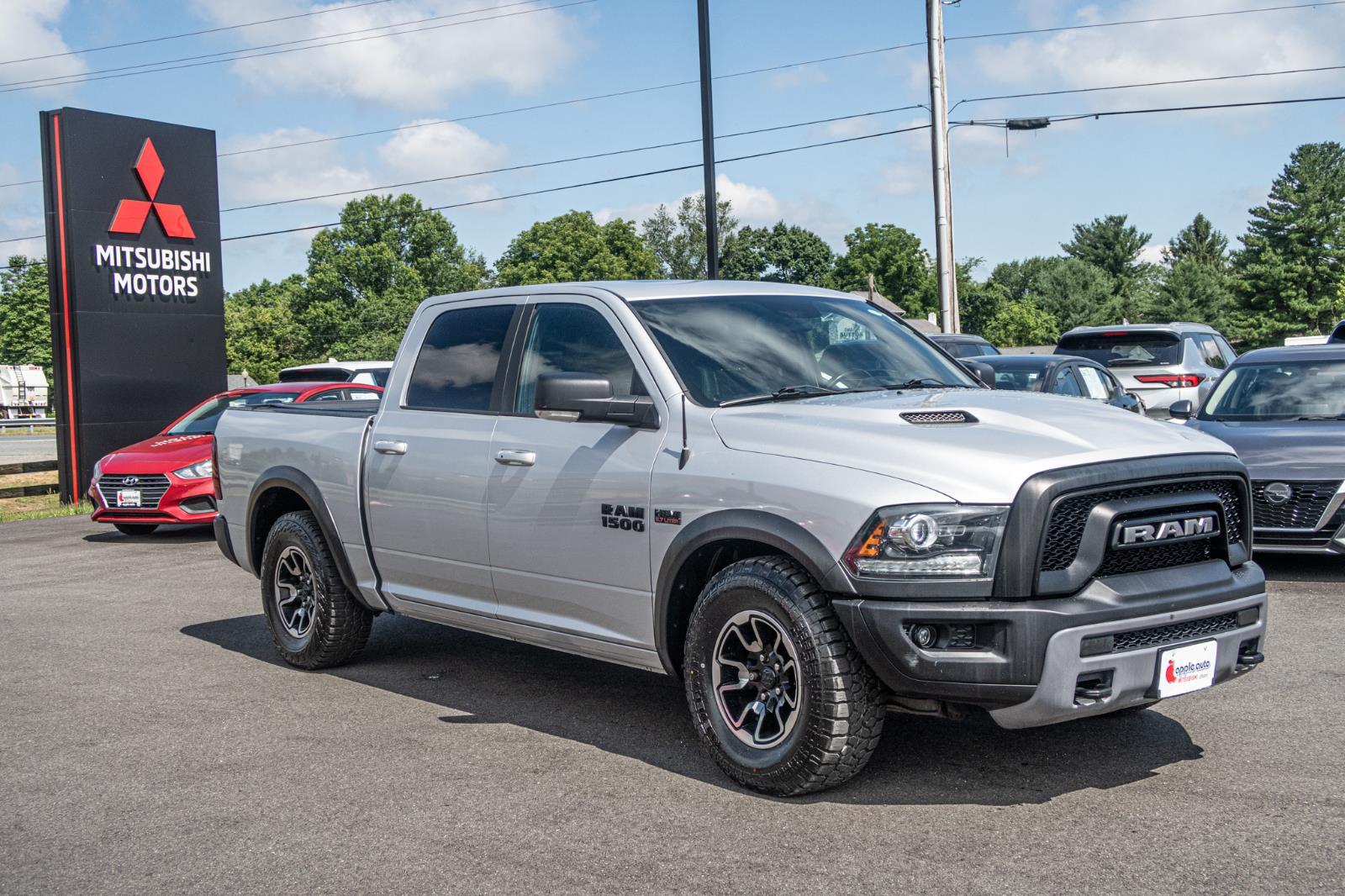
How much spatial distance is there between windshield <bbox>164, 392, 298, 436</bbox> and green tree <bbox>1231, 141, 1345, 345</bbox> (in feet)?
247

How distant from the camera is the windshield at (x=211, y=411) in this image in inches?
585

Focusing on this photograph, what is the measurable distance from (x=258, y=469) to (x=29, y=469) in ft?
66.7

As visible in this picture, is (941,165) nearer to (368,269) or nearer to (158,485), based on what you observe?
(158,485)

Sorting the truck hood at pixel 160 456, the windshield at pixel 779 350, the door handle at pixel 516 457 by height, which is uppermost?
the windshield at pixel 779 350

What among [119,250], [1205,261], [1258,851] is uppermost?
[1205,261]

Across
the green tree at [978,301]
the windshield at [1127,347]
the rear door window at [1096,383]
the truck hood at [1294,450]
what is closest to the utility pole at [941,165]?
the windshield at [1127,347]

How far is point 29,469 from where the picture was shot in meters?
25.3

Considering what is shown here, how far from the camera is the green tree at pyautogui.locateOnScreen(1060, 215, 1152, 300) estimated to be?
120 metres

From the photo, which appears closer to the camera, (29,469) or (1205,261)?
(29,469)

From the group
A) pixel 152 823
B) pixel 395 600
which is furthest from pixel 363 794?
pixel 395 600

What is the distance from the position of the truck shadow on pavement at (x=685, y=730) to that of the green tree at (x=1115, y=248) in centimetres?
11962

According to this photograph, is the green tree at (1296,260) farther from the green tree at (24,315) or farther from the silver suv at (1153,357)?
the green tree at (24,315)

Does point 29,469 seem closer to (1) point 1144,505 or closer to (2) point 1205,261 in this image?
(1) point 1144,505

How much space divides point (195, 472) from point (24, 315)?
3036 inches
